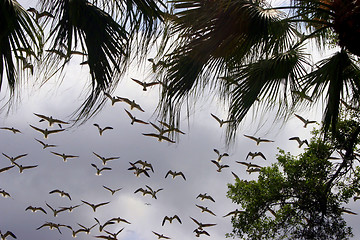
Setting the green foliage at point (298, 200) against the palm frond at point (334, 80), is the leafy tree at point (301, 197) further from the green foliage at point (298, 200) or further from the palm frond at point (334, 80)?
the palm frond at point (334, 80)

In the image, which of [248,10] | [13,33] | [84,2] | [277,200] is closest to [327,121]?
[248,10]

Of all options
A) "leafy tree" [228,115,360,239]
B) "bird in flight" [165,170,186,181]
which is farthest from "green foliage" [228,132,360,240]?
"bird in flight" [165,170,186,181]

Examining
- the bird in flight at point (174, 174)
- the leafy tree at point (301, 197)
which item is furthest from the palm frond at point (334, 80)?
the bird in flight at point (174, 174)

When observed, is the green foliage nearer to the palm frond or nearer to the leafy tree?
the leafy tree

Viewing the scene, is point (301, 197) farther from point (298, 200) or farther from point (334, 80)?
point (334, 80)

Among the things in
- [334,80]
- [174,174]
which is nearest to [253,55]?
[334,80]

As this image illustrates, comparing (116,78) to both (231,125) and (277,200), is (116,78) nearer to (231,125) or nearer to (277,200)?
(231,125)

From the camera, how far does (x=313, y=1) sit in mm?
3750

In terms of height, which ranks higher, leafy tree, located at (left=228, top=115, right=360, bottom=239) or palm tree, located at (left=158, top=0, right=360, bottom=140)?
leafy tree, located at (left=228, top=115, right=360, bottom=239)

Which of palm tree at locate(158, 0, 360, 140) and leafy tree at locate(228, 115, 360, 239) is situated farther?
leafy tree at locate(228, 115, 360, 239)

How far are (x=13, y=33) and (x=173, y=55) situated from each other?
3.52ft

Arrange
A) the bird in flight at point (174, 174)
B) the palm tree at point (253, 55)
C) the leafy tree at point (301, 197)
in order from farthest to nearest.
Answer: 1. the bird in flight at point (174, 174)
2. the leafy tree at point (301, 197)
3. the palm tree at point (253, 55)

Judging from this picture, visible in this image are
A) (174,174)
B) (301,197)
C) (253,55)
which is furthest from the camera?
(174,174)

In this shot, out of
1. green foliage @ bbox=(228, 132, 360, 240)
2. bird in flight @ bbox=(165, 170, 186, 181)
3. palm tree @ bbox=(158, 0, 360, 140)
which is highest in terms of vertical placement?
bird in flight @ bbox=(165, 170, 186, 181)
